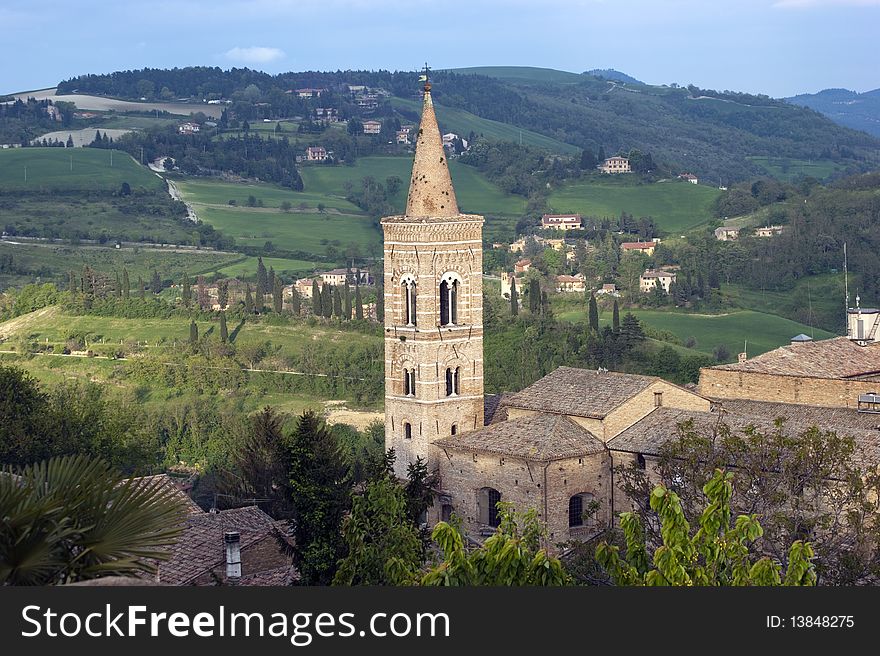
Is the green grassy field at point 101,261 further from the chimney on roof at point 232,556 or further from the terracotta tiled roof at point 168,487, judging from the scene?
the chimney on roof at point 232,556

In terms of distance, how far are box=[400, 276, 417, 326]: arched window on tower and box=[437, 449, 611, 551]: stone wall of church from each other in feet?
12.1

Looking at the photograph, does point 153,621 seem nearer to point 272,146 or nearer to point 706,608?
point 706,608

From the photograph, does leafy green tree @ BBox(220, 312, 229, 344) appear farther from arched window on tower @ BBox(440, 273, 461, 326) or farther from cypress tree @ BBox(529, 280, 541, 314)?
arched window on tower @ BBox(440, 273, 461, 326)

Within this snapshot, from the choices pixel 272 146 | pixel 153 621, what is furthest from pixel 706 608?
pixel 272 146

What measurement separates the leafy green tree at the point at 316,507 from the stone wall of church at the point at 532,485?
459 centimetres

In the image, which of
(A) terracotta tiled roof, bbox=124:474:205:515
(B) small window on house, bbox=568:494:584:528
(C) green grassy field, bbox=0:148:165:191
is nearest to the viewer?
(A) terracotta tiled roof, bbox=124:474:205:515

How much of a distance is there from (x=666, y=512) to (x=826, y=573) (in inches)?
441

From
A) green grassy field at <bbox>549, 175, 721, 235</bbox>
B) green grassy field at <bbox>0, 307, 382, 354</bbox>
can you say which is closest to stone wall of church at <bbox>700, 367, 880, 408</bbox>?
green grassy field at <bbox>0, 307, 382, 354</bbox>

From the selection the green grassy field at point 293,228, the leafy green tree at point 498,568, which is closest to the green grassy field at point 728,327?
the green grassy field at point 293,228

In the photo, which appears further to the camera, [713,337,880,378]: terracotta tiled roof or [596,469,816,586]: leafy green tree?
[713,337,880,378]: terracotta tiled roof

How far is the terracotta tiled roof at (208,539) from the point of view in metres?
31.7

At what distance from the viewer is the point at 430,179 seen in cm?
3975

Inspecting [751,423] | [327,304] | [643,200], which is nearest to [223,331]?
[327,304]

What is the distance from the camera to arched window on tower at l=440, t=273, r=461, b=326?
39.5 metres
